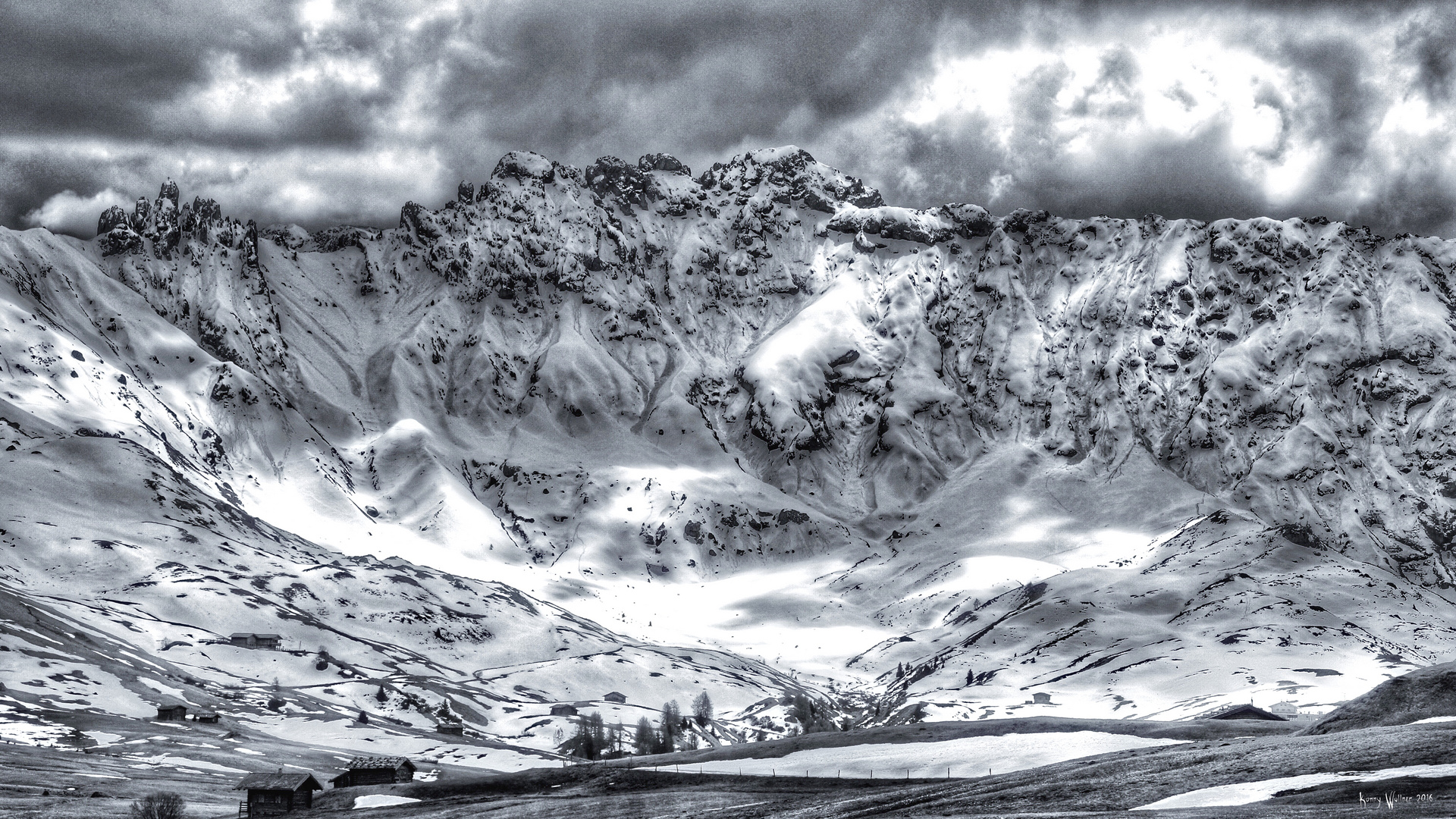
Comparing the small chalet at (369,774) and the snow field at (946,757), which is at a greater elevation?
the small chalet at (369,774)

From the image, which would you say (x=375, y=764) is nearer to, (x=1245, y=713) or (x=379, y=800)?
(x=379, y=800)

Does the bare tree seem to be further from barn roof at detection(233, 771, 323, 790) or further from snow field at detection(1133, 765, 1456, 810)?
snow field at detection(1133, 765, 1456, 810)

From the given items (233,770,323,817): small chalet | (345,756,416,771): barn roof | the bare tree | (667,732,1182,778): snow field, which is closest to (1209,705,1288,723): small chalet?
(667,732,1182,778): snow field

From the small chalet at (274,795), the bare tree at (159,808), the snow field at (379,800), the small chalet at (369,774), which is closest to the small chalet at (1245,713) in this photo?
the small chalet at (369,774)

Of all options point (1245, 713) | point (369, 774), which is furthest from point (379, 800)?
point (1245, 713)

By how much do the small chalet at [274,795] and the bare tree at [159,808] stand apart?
715 centimetres

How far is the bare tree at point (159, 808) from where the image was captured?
348 ft

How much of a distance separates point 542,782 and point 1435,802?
271ft

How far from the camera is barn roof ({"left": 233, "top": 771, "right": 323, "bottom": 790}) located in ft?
406

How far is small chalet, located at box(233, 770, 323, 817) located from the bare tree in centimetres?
715

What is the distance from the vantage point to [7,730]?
196m

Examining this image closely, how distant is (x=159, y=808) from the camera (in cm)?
10812

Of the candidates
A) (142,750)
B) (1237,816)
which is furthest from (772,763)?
(142,750)

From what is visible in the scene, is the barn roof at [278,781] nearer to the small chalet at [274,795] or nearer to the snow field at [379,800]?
the small chalet at [274,795]
